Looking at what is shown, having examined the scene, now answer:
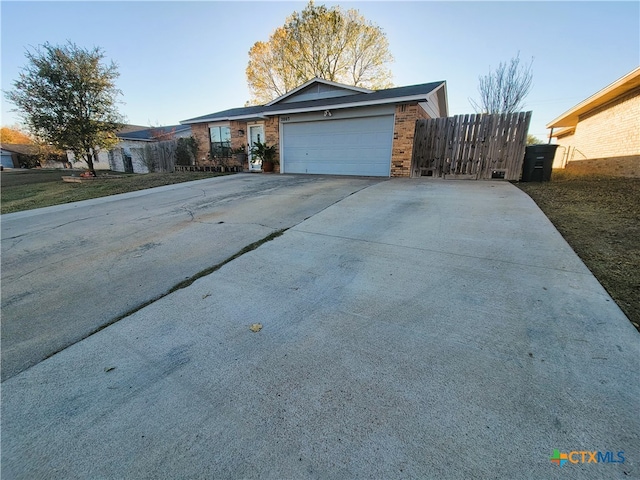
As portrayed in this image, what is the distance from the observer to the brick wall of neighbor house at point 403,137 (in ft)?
29.7

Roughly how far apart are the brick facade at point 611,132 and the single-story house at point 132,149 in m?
21.3

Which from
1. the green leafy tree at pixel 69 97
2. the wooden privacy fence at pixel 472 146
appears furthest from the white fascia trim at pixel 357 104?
the green leafy tree at pixel 69 97

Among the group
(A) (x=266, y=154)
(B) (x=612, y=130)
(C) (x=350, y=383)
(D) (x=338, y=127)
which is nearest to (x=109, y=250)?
(C) (x=350, y=383)

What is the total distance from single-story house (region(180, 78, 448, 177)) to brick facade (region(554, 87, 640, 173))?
6.20 m

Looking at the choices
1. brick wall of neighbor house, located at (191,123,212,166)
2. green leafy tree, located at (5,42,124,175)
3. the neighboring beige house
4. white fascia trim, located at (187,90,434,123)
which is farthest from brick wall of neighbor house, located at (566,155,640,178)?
green leafy tree, located at (5,42,124,175)

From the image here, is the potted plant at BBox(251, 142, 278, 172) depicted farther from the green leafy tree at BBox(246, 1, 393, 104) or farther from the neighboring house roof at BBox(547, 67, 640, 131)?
the green leafy tree at BBox(246, 1, 393, 104)

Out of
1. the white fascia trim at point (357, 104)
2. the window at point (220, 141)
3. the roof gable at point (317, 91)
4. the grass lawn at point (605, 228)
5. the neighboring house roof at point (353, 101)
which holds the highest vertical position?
the roof gable at point (317, 91)

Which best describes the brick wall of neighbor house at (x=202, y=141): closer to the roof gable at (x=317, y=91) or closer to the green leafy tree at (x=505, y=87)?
the roof gable at (x=317, y=91)

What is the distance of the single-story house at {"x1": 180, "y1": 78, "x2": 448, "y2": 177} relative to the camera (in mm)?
9328

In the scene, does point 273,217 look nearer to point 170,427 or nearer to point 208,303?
point 208,303

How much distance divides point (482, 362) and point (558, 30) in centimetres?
1795

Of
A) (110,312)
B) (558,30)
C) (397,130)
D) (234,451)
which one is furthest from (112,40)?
(558,30)

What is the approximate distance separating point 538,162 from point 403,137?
3940mm

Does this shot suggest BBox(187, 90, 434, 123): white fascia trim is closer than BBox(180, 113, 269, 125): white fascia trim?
Yes
